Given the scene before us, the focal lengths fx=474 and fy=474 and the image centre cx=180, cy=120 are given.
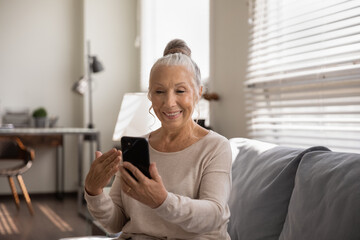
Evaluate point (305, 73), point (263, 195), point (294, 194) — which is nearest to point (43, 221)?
point (305, 73)

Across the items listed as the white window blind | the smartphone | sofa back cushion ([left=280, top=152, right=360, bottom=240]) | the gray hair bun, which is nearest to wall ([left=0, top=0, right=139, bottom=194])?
the white window blind

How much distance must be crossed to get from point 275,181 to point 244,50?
1.52m

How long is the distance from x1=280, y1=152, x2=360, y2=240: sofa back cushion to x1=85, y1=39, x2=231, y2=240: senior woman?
0.23 meters

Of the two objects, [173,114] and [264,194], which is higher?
[173,114]

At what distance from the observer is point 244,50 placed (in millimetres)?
2984

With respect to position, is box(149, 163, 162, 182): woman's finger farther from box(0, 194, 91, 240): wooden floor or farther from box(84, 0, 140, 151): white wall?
box(84, 0, 140, 151): white wall

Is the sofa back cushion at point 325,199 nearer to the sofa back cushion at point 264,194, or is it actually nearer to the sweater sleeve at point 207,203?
the sofa back cushion at point 264,194

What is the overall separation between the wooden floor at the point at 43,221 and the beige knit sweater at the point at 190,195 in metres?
2.62

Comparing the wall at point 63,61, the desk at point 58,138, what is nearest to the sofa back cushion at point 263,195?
the desk at point 58,138

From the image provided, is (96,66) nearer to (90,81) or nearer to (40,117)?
(90,81)

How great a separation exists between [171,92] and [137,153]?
23 centimetres

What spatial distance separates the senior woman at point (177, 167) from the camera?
4.04 feet

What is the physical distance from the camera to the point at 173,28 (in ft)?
15.6

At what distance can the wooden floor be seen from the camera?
3914mm
